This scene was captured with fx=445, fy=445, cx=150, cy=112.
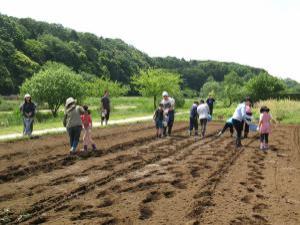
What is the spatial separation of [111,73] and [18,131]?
338 feet

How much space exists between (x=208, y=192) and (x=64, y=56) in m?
108

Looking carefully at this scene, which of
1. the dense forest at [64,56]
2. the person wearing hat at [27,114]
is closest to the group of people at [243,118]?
the person wearing hat at [27,114]

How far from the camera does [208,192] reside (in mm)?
8844

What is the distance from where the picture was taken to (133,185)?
944 centimetres

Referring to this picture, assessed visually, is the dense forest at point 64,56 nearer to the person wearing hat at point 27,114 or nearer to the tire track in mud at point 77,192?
the person wearing hat at point 27,114

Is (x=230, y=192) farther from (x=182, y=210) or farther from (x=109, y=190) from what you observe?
(x=109, y=190)

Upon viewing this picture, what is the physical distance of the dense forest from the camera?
90.1m

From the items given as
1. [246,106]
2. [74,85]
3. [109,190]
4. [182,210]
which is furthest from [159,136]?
[74,85]

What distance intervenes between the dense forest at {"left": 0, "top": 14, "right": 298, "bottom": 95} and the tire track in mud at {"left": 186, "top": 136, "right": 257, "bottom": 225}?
65.0 m

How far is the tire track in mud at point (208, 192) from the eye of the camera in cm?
725

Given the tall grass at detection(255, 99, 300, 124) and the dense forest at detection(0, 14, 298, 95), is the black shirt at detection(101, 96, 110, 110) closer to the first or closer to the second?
the tall grass at detection(255, 99, 300, 124)

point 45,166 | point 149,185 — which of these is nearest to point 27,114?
point 45,166

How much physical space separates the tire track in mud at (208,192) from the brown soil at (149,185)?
0.05ft

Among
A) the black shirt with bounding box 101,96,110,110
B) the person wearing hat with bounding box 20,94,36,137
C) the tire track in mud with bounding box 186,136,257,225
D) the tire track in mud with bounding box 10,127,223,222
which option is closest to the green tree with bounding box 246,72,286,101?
the black shirt with bounding box 101,96,110,110
